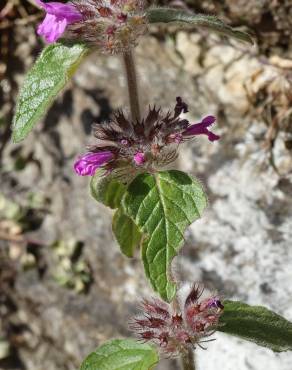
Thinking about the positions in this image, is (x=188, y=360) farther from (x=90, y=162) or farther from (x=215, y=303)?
(x=90, y=162)

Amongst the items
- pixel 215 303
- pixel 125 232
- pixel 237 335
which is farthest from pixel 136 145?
pixel 237 335

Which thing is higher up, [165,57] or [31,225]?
[165,57]

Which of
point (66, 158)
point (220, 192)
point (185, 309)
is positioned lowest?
point (185, 309)

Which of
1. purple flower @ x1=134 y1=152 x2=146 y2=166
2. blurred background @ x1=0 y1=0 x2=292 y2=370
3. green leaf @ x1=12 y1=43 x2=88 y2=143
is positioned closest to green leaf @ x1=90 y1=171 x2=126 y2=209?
purple flower @ x1=134 y1=152 x2=146 y2=166

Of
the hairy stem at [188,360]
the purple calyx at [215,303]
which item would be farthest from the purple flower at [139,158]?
the hairy stem at [188,360]

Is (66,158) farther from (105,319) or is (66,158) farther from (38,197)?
(105,319)

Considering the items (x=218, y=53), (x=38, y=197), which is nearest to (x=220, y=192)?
(x=218, y=53)
